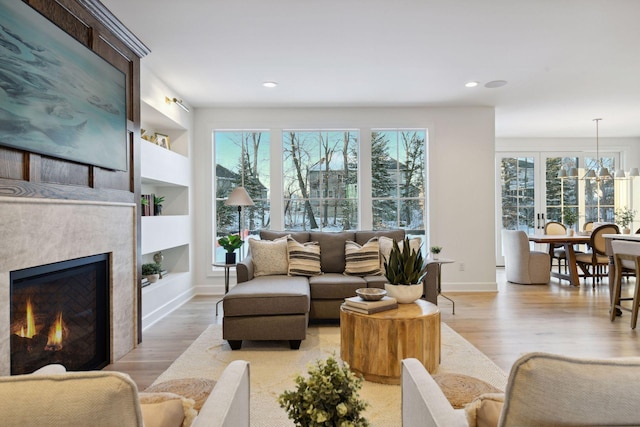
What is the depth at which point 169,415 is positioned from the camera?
940 mm

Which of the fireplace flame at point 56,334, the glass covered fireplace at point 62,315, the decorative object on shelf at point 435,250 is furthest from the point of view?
the decorative object on shelf at point 435,250

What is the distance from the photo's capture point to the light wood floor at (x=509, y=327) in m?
3.04

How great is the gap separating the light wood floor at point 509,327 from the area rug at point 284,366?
0.45 feet

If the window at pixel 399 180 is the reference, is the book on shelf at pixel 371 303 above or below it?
below

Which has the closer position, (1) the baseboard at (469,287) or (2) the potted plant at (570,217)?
(1) the baseboard at (469,287)

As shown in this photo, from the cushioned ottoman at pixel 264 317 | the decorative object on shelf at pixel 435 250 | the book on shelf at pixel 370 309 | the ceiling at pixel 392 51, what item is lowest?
the cushioned ottoman at pixel 264 317

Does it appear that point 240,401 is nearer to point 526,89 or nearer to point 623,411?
point 623,411

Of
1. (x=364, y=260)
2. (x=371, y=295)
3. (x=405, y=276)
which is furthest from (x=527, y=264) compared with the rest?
(x=371, y=295)

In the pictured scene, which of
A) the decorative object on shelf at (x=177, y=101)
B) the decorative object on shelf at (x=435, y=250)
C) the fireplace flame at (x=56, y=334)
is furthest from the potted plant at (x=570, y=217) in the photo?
the fireplace flame at (x=56, y=334)

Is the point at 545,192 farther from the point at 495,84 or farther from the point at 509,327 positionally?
the point at 509,327

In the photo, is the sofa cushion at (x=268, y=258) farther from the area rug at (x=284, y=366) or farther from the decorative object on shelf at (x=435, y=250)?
the decorative object on shelf at (x=435, y=250)

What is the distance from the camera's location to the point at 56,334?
2.45 meters

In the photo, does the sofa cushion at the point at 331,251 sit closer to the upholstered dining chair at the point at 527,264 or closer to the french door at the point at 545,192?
the upholstered dining chair at the point at 527,264

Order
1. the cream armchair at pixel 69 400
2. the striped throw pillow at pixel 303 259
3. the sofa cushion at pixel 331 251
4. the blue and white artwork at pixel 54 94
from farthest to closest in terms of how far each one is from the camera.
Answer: the sofa cushion at pixel 331 251, the striped throw pillow at pixel 303 259, the blue and white artwork at pixel 54 94, the cream armchair at pixel 69 400
